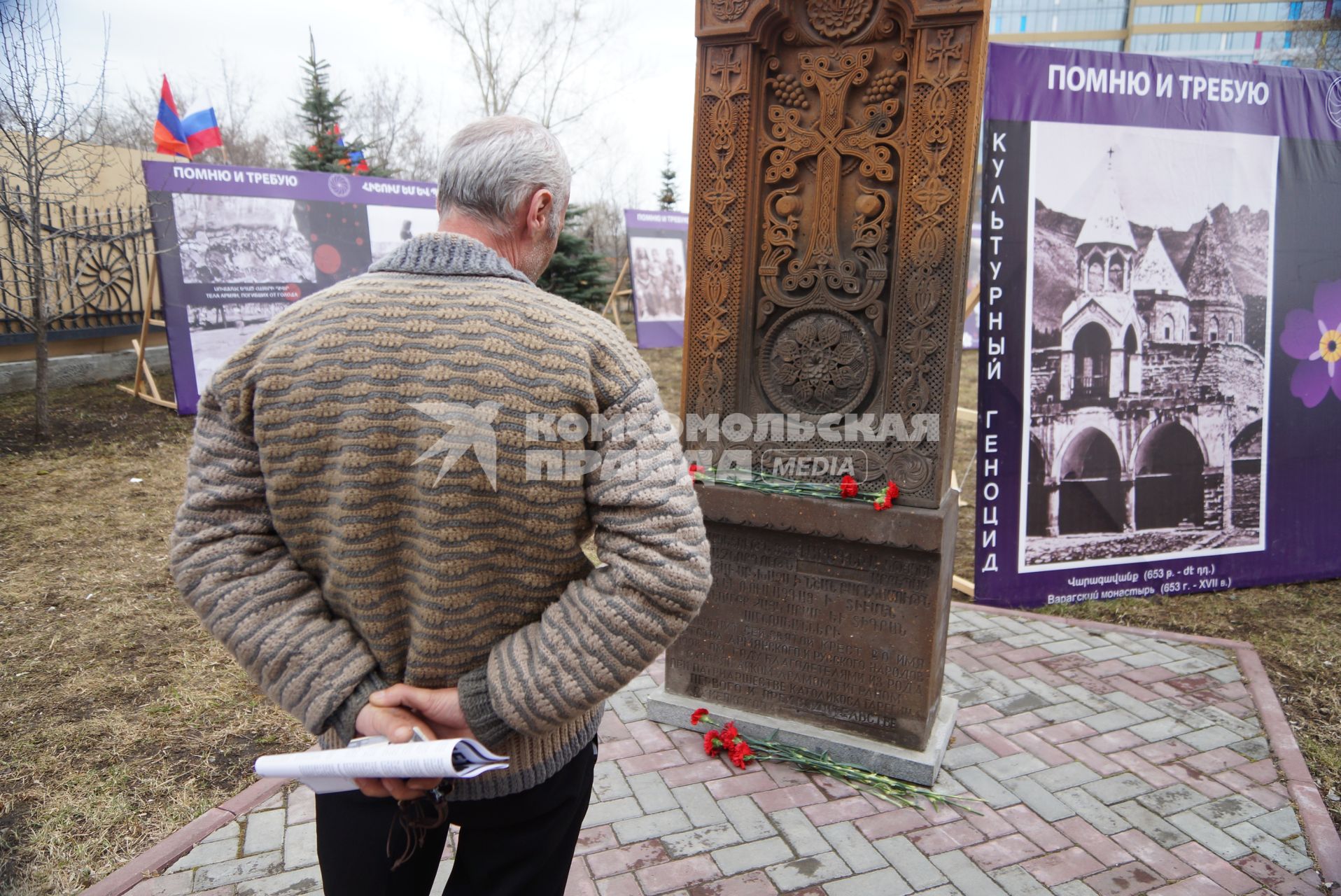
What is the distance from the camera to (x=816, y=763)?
3.26 m

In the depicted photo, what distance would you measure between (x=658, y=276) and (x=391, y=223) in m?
5.56

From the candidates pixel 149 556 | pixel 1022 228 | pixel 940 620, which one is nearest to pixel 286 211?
pixel 149 556

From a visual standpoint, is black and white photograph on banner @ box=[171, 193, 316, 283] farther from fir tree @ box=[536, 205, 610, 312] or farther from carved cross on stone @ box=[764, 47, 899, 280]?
carved cross on stone @ box=[764, 47, 899, 280]

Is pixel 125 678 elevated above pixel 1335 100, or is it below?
below

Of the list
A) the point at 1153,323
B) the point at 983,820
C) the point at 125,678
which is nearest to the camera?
the point at 983,820

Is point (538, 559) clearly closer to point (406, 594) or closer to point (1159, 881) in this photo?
point (406, 594)

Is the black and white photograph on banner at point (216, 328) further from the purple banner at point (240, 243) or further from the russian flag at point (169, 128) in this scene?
the russian flag at point (169, 128)

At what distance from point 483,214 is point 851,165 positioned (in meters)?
2.08

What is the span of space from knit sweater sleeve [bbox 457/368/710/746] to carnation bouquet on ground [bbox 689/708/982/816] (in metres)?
2.12

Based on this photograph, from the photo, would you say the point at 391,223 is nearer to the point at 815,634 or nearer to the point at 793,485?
the point at 793,485

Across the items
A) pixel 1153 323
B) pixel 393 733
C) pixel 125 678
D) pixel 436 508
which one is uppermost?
pixel 1153 323

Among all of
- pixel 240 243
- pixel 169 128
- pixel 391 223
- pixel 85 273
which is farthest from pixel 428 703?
pixel 169 128

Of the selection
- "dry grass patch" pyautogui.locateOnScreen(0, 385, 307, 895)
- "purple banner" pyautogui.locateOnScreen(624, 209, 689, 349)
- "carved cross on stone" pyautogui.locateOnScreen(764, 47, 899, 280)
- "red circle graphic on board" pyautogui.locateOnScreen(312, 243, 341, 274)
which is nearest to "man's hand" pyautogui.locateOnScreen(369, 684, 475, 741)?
"dry grass patch" pyautogui.locateOnScreen(0, 385, 307, 895)

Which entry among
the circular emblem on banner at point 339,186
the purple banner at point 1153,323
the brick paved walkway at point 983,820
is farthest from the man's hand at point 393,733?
the circular emblem on banner at point 339,186
